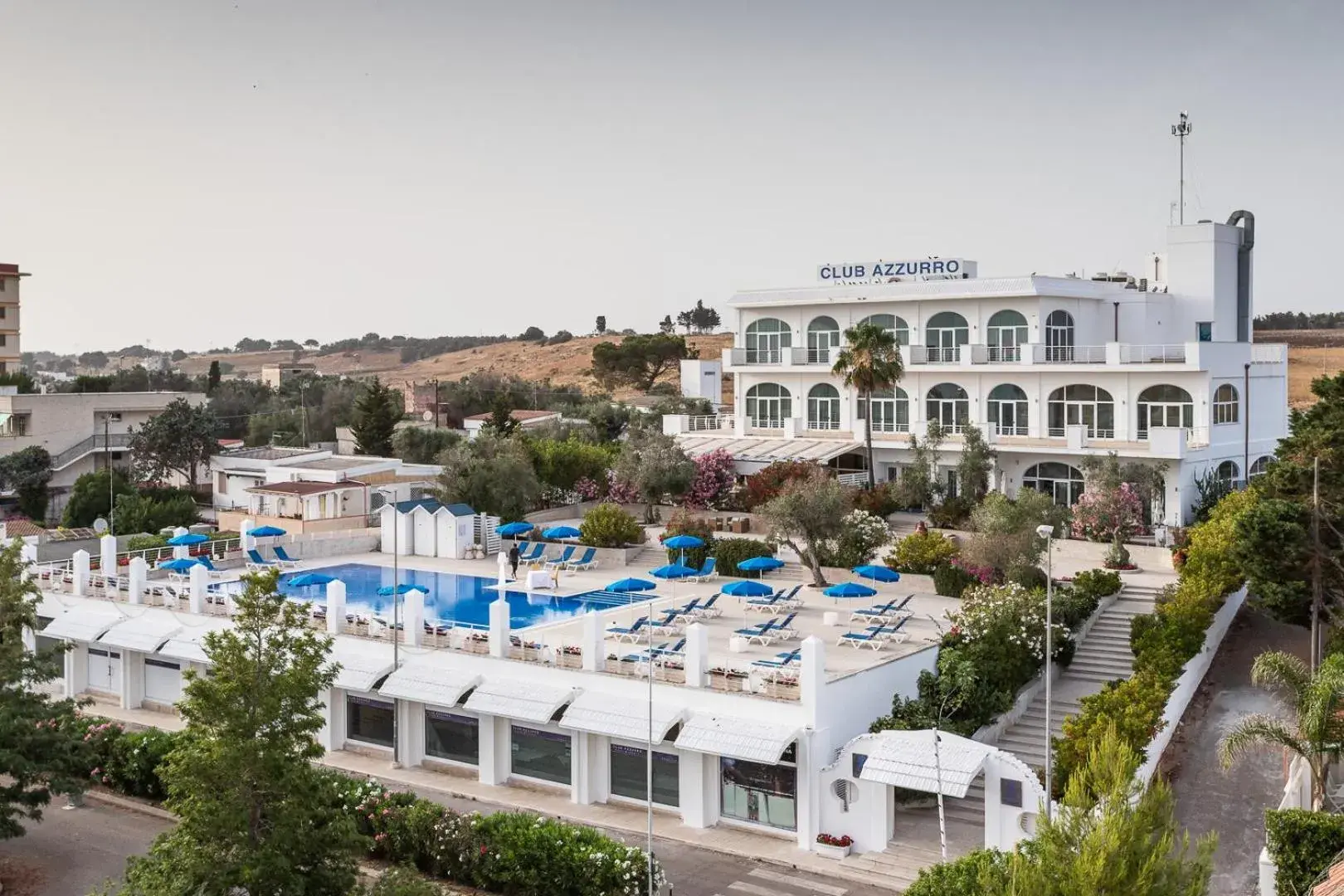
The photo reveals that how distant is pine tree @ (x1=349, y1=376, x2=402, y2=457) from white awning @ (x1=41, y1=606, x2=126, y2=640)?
38.2m

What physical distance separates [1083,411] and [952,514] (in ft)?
23.7

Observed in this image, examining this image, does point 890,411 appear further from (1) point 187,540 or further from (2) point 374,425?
(2) point 374,425

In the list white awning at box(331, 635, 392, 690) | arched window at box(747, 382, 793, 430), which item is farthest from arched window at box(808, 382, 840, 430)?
white awning at box(331, 635, 392, 690)

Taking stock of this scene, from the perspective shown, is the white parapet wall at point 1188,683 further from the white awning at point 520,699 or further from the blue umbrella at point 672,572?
the blue umbrella at point 672,572

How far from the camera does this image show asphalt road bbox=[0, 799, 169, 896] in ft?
79.3

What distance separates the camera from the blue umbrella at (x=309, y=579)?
37625mm

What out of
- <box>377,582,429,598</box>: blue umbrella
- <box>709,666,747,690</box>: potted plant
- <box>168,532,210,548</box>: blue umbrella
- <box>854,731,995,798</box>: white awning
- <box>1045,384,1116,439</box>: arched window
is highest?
<box>1045,384,1116,439</box>: arched window

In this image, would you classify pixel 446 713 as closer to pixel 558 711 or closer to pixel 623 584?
pixel 558 711

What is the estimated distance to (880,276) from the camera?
58.3m

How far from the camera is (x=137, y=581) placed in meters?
36.3

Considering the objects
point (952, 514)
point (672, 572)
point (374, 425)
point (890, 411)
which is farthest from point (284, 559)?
point (374, 425)

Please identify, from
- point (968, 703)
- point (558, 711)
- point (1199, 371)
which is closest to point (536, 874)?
point (558, 711)

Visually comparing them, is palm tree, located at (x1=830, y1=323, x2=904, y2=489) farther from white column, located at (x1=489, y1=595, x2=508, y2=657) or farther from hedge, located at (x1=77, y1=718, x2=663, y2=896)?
hedge, located at (x1=77, y1=718, x2=663, y2=896)

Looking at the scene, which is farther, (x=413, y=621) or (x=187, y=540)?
(x=187, y=540)
